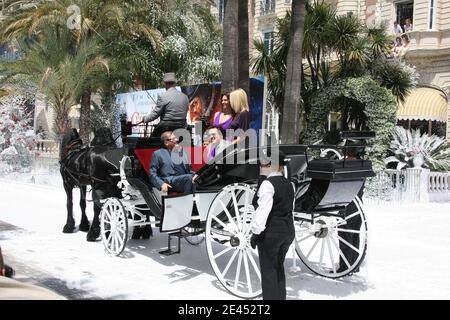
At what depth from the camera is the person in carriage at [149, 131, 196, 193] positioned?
6453mm

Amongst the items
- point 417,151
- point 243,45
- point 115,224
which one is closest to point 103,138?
point 115,224

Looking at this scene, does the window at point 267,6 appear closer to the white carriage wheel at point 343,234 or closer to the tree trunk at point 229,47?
the tree trunk at point 229,47

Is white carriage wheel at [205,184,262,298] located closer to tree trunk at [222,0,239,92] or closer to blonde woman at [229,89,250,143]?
blonde woman at [229,89,250,143]

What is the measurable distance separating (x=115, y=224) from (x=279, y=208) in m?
3.32

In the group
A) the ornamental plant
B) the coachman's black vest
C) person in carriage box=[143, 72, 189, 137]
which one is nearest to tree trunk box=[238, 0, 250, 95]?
the ornamental plant

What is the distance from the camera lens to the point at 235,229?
544cm

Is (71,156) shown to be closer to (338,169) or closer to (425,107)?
(338,169)

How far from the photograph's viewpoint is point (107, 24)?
19797 millimetres

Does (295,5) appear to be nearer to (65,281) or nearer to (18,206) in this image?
(18,206)

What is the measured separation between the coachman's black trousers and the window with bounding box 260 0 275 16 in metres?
32.3

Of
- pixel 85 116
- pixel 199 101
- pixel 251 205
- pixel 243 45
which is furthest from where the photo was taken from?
pixel 85 116

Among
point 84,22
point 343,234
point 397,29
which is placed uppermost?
point 397,29

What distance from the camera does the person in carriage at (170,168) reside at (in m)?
6.45
